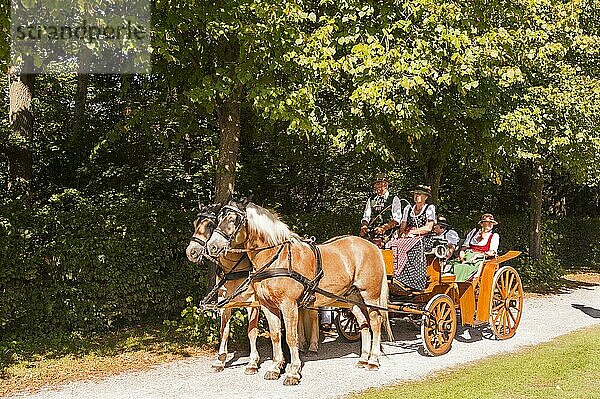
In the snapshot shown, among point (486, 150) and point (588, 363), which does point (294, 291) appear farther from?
point (486, 150)

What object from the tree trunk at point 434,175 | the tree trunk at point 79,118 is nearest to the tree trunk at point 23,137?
the tree trunk at point 79,118

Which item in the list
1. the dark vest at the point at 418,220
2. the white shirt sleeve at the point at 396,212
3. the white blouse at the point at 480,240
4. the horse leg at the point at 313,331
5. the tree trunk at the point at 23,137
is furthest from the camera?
the tree trunk at the point at 23,137

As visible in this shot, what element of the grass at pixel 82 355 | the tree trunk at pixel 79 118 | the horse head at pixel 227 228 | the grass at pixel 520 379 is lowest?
the grass at pixel 82 355

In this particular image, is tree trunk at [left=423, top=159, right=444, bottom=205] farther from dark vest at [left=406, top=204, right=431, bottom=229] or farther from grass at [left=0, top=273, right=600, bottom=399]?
dark vest at [left=406, top=204, right=431, bottom=229]

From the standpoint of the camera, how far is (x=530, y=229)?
18328 millimetres

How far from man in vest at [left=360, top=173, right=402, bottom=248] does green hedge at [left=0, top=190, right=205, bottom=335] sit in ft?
10.8

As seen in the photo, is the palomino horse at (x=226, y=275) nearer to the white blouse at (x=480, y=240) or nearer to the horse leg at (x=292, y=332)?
the horse leg at (x=292, y=332)

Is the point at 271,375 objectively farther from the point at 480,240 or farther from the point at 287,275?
the point at 480,240

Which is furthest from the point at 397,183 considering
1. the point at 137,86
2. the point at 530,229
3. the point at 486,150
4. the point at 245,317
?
the point at 245,317

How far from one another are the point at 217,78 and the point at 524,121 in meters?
5.88

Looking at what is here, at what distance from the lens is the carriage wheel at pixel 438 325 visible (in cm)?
888

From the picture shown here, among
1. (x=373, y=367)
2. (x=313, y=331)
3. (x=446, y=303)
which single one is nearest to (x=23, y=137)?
(x=313, y=331)

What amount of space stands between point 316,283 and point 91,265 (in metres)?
4.13

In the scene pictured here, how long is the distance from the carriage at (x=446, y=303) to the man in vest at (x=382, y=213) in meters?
0.66
